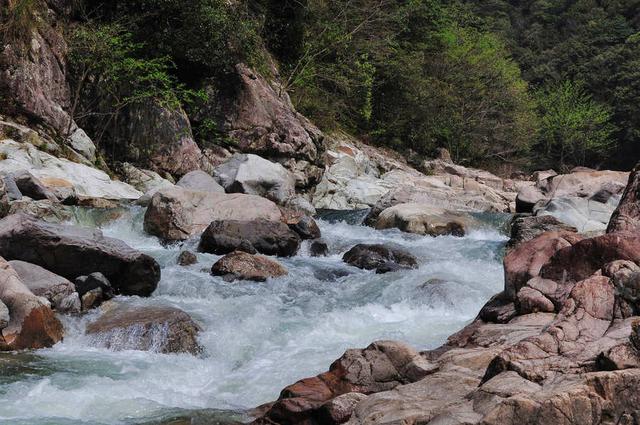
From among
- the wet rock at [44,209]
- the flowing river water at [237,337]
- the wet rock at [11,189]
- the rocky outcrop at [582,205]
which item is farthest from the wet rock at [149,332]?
the rocky outcrop at [582,205]

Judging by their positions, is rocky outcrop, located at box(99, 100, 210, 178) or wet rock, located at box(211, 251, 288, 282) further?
rocky outcrop, located at box(99, 100, 210, 178)

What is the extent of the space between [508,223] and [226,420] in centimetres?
1343

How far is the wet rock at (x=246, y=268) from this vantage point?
32.9ft

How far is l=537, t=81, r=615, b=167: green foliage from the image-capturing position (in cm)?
4119

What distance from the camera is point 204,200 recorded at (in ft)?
44.1

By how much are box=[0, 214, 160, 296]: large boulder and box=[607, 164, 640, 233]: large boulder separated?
5.99m

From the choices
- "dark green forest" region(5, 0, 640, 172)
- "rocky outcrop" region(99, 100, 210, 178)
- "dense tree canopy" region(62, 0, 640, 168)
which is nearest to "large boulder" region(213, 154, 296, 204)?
"rocky outcrop" region(99, 100, 210, 178)

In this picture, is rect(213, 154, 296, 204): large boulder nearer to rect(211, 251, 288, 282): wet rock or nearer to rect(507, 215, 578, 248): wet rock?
rect(507, 215, 578, 248): wet rock

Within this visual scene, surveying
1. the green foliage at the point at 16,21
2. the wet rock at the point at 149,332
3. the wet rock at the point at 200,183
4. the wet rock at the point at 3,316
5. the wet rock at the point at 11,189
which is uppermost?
the green foliage at the point at 16,21

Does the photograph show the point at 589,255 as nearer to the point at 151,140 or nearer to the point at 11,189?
the point at 11,189

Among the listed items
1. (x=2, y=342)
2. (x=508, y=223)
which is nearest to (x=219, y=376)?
(x=2, y=342)

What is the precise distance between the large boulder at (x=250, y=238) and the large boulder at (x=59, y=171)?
140 inches

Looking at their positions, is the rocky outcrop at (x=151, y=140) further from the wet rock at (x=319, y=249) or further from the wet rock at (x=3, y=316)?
the wet rock at (x=3, y=316)

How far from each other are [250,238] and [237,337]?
14.7 feet
